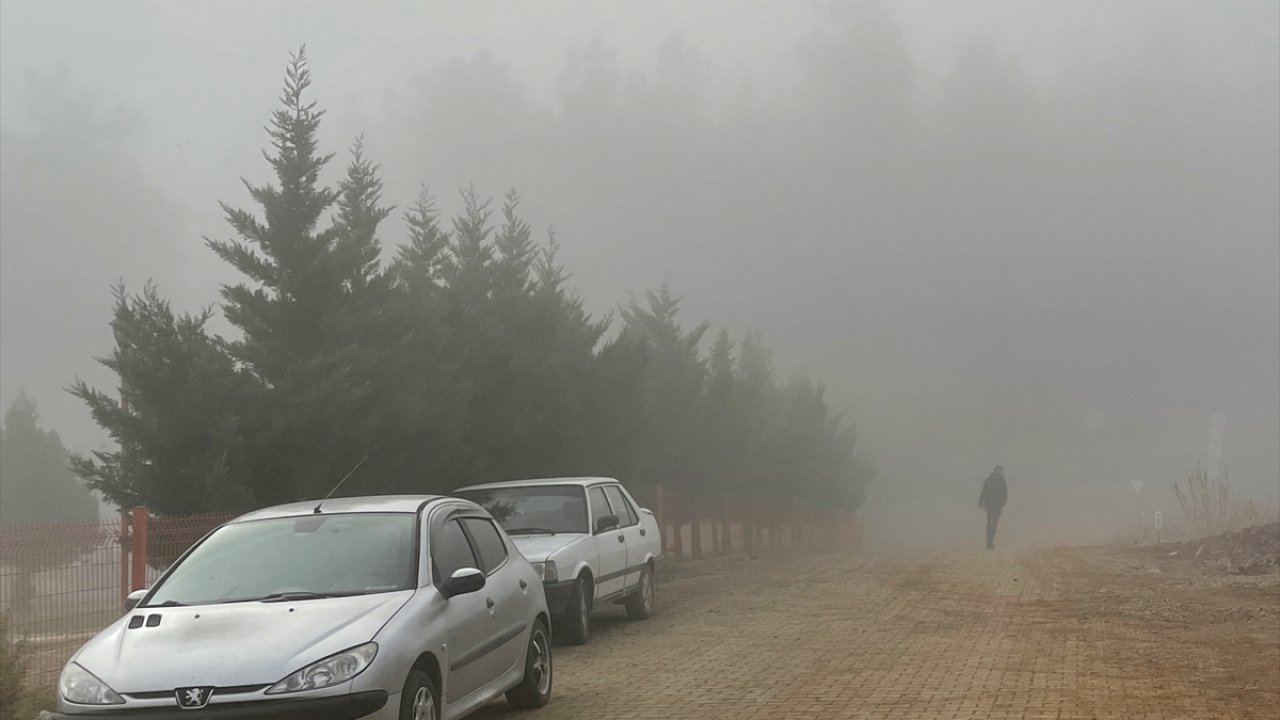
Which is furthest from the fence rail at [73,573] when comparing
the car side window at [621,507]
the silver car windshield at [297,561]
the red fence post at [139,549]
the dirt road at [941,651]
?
the car side window at [621,507]

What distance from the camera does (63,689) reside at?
7266 mm

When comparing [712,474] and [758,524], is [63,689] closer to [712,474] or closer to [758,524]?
[712,474]

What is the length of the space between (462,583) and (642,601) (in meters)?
9.07

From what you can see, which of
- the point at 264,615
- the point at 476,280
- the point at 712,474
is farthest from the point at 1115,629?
the point at 712,474

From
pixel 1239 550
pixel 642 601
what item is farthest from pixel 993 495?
pixel 642 601

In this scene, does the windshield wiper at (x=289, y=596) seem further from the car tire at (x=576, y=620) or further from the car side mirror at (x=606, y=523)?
the car side mirror at (x=606, y=523)

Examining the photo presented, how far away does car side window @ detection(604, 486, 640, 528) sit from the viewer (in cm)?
1680

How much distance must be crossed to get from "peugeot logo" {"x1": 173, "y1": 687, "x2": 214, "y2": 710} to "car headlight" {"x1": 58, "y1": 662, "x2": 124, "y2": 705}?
1.08 feet

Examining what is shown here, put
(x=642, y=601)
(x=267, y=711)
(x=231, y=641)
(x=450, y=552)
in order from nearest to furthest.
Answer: (x=267, y=711), (x=231, y=641), (x=450, y=552), (x=642, y=601)

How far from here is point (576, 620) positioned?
14195 millimetres

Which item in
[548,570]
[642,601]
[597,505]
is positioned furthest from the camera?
[642,601]

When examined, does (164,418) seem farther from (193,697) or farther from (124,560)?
(193,697)

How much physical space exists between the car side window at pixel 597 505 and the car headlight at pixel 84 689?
8.32m

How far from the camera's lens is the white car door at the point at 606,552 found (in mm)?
15151
